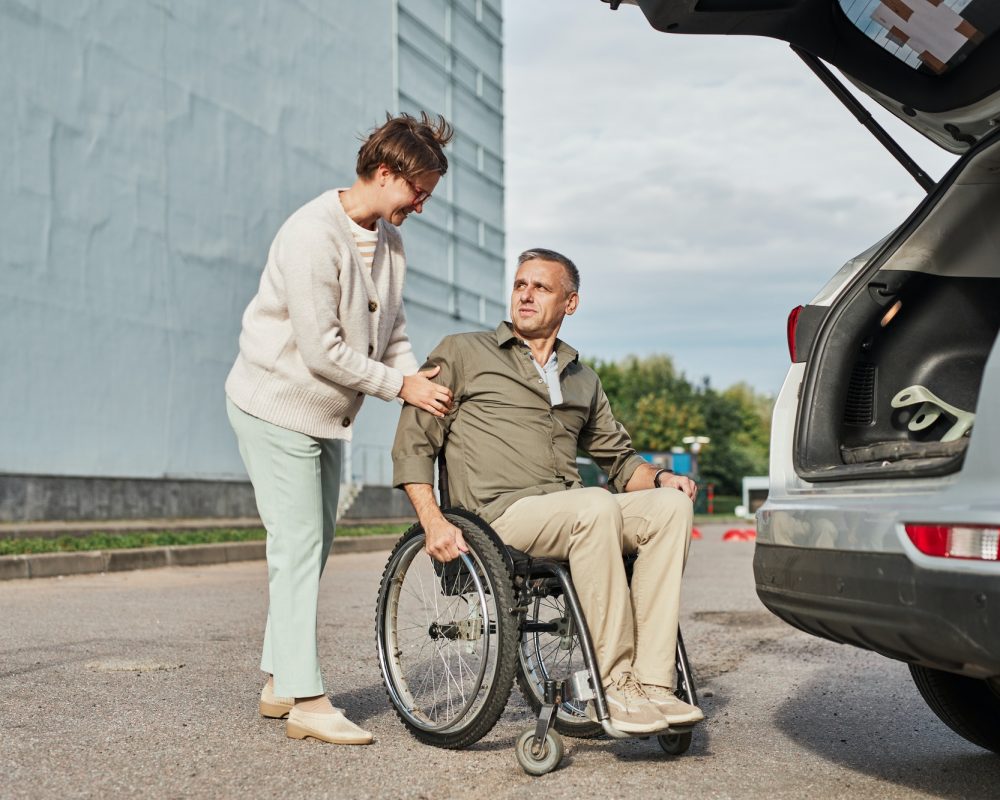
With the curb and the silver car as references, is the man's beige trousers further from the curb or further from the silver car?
the curb

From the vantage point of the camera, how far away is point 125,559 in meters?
11.6

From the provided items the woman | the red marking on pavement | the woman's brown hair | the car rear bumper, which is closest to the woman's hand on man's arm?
the woman

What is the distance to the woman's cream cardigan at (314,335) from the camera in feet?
12.9

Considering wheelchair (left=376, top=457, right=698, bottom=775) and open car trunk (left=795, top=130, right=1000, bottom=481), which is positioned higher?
open car trunk (left=795, top=130, right=1000, bottom=481)

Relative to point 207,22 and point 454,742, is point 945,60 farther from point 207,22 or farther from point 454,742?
point 207,22

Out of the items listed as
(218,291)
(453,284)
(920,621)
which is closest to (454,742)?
(920,621)

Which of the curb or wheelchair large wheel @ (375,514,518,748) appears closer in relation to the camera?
wheelchair large wheel @ (375,514,518,748)

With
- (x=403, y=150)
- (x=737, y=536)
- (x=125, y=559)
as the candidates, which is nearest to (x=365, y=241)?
(x=403, y=150)

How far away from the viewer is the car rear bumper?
105 inches

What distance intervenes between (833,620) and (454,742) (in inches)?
47.9

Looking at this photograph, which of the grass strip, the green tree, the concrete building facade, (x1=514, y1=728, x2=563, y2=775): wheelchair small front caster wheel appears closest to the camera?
(x1=514, y1=728, x2=563, y2=775): wheelchair small front caster wheel

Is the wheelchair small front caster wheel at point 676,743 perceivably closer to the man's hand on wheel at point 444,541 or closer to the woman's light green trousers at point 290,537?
the man's hand on wheel at point 444,541

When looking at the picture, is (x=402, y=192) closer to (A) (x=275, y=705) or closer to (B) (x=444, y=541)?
(B) (x=444, y=541)

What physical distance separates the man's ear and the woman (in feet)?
1.64
